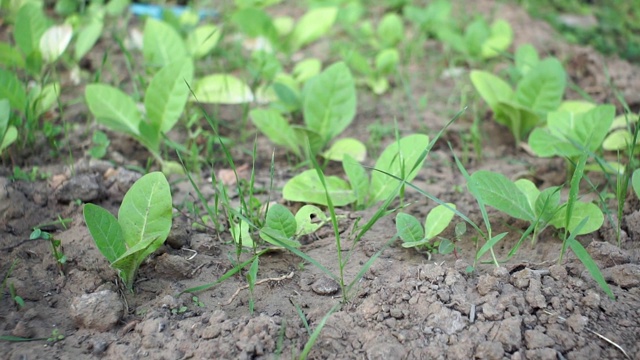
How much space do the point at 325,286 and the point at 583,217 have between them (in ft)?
2.48

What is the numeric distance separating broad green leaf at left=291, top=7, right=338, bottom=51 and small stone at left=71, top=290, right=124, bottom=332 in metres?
1.98

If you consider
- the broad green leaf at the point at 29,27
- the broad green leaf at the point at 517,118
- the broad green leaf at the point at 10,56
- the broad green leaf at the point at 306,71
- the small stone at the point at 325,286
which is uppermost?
the broad green leaf at the point at 29,27

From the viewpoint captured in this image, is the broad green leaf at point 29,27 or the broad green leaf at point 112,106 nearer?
the broad green leaf at point 112,106

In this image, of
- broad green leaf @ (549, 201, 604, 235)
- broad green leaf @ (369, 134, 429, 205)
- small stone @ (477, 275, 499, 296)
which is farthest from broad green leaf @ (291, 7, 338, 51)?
small stone @ (477, 275, 499, 296)

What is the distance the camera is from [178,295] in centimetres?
161

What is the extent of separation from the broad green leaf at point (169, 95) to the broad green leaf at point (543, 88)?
1.33m

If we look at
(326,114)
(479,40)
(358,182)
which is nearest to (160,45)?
(326,114)

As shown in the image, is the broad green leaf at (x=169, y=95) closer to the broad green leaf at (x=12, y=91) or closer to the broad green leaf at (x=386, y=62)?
the broad green leaf at (x=12, y=91)

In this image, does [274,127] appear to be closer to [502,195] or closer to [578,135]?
[502,195]

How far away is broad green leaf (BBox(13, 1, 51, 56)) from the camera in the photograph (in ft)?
8.72

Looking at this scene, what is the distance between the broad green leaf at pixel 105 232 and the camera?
5.28ft

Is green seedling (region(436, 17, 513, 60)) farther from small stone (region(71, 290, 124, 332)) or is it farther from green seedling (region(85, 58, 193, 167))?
small stone (region(71, 290, 124, 332))

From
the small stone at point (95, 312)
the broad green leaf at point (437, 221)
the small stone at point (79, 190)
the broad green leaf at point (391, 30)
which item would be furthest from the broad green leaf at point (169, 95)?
the broad green leaf at point (391, 30)

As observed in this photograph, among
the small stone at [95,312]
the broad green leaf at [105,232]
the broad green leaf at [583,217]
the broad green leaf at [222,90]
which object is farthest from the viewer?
the broad green leaf at [222,90]
